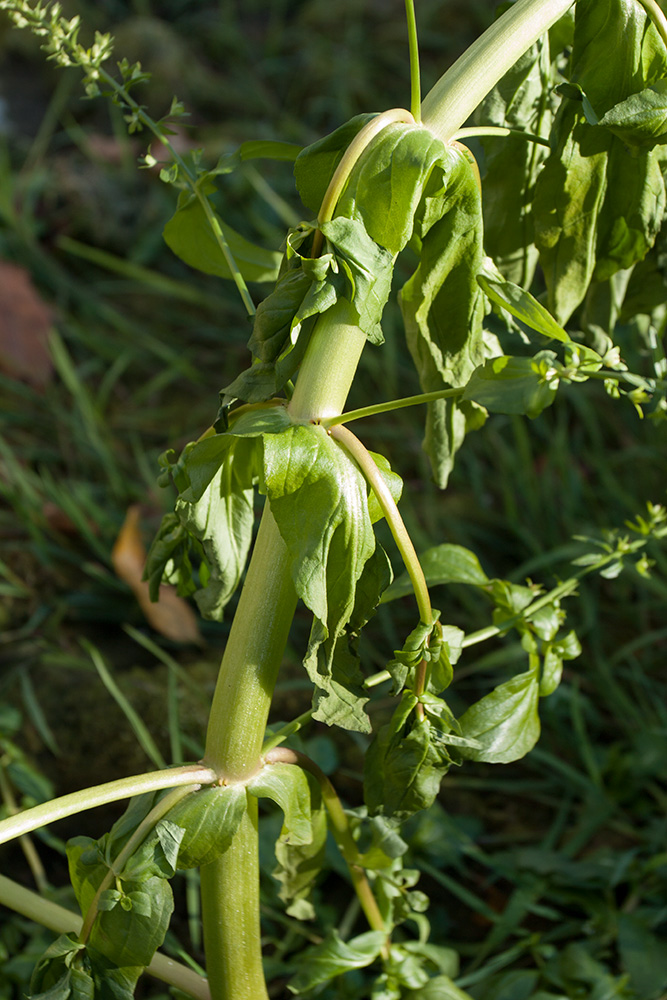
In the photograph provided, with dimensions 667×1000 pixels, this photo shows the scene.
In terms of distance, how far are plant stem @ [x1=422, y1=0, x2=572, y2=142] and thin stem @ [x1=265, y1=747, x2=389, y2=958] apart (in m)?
0.56

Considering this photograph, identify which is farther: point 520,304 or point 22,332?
point 22,332

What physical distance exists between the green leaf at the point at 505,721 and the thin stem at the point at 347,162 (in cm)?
44

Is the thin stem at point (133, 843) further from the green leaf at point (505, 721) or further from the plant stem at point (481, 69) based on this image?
the plant stem at point (481, 69)

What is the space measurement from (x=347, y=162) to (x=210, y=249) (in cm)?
31

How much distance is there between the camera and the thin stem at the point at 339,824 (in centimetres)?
85

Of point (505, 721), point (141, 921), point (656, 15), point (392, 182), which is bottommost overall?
point (141, 921)

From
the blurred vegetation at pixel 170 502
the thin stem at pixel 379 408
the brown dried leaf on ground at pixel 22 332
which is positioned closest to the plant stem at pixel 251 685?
the thin stem at pixel 379 408

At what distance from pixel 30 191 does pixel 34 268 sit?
0.28 meters

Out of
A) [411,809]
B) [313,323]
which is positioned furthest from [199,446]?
[411,809]

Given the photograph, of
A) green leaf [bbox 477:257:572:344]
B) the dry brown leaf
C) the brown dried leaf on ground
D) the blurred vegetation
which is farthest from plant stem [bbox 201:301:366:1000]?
the brown dried leaf on ground

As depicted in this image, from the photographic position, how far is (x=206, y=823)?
0.75 m

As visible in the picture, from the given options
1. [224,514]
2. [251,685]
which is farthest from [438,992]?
[224,514]

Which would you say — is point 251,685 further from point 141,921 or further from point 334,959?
point 334,959

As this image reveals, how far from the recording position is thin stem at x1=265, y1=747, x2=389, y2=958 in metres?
0.85
